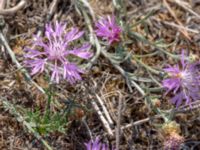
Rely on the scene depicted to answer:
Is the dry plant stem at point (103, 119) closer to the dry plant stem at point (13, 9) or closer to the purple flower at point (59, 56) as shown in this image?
the purple flower at point (59, 56)

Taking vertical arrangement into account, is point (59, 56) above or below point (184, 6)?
above

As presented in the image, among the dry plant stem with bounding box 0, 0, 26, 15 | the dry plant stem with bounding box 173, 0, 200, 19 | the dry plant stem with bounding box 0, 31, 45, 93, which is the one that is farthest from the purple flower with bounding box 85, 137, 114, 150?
the dry plant stem with bounding box 173, 0, 200, 19

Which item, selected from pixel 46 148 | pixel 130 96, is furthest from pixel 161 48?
pixel 46 148

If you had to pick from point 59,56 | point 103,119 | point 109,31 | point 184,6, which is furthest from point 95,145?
point 184,6

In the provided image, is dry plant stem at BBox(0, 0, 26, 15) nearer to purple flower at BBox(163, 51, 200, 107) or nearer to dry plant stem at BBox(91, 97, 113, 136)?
dry plant stem at BBox(91, 97, 113, 136)

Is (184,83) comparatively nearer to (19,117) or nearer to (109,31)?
(109,31)

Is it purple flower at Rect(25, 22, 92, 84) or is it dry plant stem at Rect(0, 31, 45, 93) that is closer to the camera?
purple flower at Rect(25, 22, 92, 84)

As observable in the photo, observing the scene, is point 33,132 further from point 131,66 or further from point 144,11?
point 144,11

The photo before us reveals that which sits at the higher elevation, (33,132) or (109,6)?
(109,6)

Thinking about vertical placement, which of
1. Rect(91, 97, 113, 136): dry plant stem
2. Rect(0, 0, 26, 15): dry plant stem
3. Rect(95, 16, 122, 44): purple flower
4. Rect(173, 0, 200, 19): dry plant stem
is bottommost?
Rect(91, 97, 113, 136): dry plant stem
